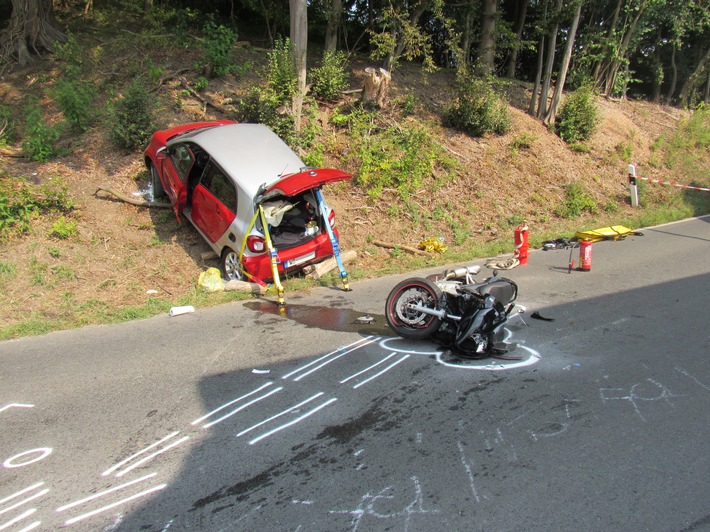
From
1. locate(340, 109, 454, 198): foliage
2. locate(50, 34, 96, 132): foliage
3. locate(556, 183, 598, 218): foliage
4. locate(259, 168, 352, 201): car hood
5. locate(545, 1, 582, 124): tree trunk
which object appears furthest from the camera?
locate(545, 1, 582, 124): tree trunk

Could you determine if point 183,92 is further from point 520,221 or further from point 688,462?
point 688,462

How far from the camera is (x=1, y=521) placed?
3.21 m

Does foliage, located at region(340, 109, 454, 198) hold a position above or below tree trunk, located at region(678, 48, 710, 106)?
below

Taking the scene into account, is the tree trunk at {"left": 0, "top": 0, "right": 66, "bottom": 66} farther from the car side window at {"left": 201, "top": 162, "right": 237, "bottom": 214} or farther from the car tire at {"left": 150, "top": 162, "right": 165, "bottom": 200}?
the car side window at {"left": 201, "top": 162, "right": 237, "bottom": 214}

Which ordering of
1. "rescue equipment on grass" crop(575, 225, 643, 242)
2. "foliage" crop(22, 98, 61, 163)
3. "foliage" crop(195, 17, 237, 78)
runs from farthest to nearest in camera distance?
"foliage" crop(195, 17, 237, 78) < "rescue equipment on grass" crop(575, 225, 643, 242) < "foliage" crop(22, 98, 61, 163)

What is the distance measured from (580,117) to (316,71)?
835 cm

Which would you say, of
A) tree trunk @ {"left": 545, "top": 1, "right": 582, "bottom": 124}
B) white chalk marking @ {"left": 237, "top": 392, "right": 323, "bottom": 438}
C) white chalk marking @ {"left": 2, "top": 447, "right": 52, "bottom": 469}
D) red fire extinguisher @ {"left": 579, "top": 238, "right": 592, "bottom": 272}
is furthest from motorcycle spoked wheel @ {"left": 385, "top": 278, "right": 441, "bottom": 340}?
tree trunk @ {"left": 545, "top": 1, "right": 582, "bottom": 124}

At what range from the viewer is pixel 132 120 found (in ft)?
36.3

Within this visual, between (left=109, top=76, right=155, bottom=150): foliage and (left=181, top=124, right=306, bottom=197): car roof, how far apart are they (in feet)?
8.97

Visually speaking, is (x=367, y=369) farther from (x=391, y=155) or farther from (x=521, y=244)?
(x=391, y=155)

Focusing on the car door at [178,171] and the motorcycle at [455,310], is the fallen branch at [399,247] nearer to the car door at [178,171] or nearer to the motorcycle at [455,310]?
the car door at [178,171]

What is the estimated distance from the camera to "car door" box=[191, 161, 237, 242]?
26.4 feet

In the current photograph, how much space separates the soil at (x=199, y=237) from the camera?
317 inches

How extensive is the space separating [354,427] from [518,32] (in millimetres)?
17551
